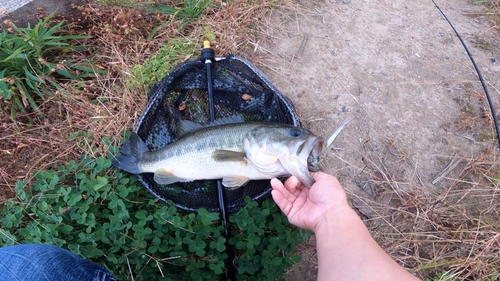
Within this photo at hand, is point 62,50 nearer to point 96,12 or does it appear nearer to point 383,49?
point 96,12

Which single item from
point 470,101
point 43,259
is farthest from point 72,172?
point 470,101

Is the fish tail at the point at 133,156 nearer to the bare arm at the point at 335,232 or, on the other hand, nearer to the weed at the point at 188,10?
the bare arm at the point at 335,232

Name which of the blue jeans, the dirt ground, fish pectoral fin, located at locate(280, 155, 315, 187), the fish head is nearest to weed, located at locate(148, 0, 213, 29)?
the dirt ground

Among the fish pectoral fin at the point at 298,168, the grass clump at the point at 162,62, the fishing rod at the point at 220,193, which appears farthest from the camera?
the grass clump at the point at 162,62

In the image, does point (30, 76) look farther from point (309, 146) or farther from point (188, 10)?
point (309, 146)

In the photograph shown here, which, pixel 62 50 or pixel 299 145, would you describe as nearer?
pixel 299 145

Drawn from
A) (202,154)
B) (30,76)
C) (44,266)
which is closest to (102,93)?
(30,76)

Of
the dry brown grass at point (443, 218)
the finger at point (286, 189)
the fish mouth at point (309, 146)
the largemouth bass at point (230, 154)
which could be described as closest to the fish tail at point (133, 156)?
the largemouth bass at point (230, 154)
